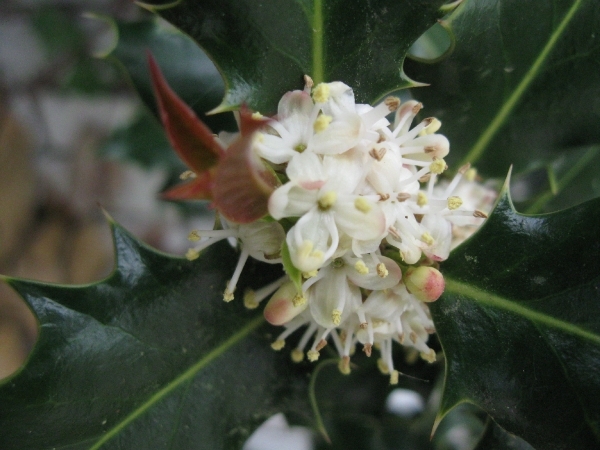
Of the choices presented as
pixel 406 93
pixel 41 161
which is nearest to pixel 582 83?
pixel 406 93

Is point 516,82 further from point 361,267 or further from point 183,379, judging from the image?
point 183,379

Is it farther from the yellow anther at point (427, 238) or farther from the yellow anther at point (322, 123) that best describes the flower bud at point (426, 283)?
the yellow anther at point (322, 123)

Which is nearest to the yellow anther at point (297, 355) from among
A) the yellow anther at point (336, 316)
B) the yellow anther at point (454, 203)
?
the yellow anther at point (336, 316)

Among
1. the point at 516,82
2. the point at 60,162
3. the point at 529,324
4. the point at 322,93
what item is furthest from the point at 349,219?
the point at 60,162

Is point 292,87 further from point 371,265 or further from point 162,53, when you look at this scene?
point 162,53

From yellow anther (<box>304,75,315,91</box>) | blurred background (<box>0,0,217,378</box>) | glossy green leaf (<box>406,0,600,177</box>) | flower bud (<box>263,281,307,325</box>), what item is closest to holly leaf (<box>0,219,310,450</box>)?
flower bud (<box>263,281,307,325</box>)

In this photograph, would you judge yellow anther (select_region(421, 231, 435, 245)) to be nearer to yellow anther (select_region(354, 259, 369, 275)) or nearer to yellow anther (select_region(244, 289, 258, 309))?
yellow anther (select_region(354, 259, 369, 275))

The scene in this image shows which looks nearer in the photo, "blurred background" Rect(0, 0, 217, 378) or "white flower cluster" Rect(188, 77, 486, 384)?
"white flower cluster" Rect(188, 77, 486, 384)

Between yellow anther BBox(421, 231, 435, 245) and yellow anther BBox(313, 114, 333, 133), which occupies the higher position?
yellow anther BBox(313, 114, 333, 133)
